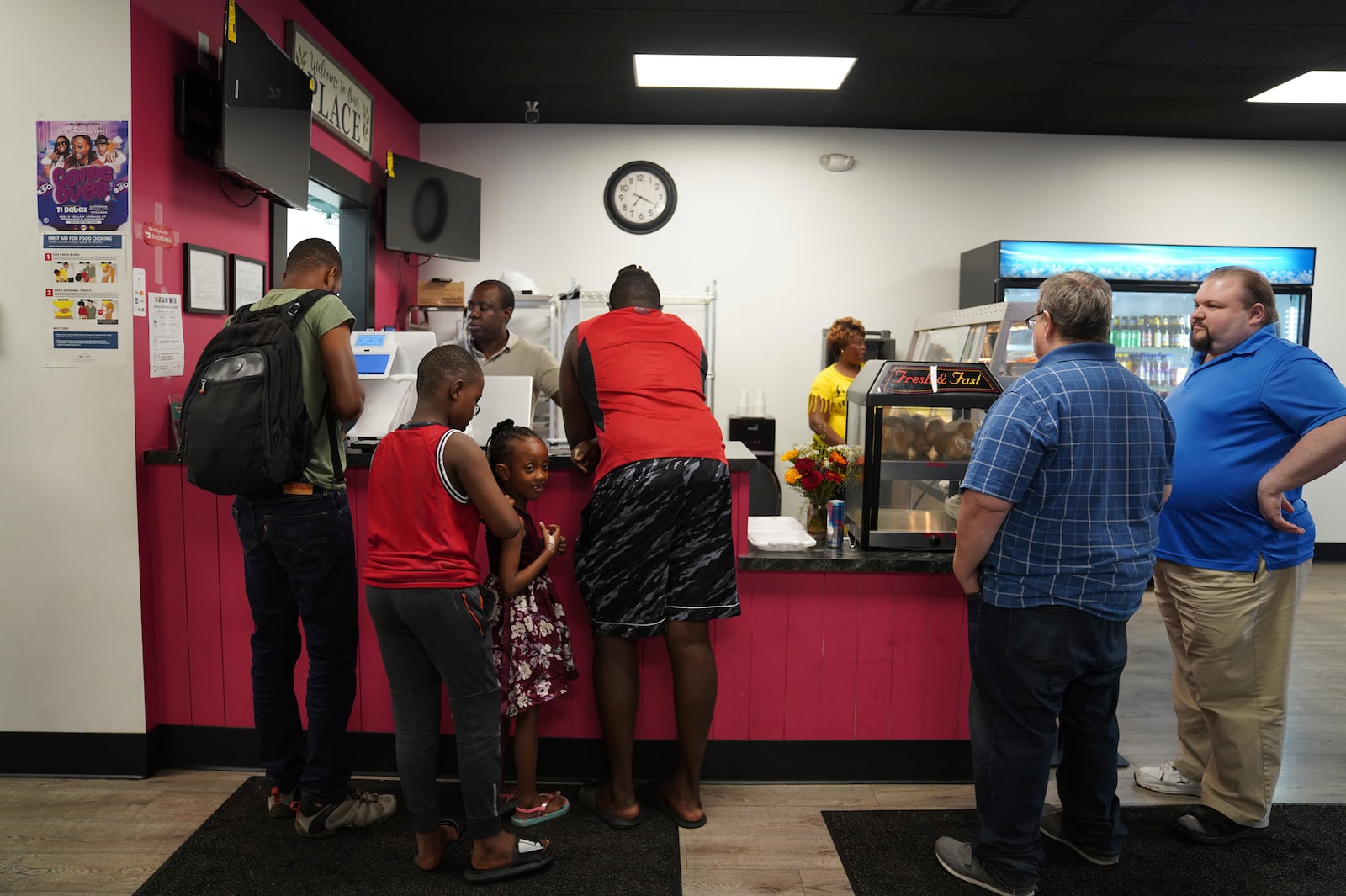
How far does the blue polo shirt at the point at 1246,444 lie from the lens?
2.43m

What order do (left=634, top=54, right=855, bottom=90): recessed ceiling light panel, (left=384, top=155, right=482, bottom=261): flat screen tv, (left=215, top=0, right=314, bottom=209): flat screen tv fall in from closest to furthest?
(left=215, top=0, right=314, bottom=209): flat screen tv → (left=634, top=54, right=855, bottom=90): recessed ceiling light panel → (left=384, top=155, right=482, bottom=261): flat screen tv

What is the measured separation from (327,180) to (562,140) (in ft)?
6.89

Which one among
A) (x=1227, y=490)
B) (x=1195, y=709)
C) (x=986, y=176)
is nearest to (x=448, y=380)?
(x=1227, y=490)

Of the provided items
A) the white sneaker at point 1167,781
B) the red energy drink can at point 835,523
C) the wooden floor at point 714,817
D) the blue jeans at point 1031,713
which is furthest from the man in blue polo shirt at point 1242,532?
the red energy drink can at point 835,523

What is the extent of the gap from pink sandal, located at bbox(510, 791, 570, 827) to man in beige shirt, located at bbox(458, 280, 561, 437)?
1736mm

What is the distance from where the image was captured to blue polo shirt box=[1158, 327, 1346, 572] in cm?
243

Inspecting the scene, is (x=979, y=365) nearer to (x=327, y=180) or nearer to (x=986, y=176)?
(x=327, y=180)

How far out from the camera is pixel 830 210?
621 centimetres

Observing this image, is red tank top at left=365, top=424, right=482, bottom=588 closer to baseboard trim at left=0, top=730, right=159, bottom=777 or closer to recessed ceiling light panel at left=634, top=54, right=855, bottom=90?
baseboard trim at left=0, top=730, right=159, bottom=777

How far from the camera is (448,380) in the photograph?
7.14 ft

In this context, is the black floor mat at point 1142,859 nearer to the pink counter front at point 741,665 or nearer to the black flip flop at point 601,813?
the pink counter front at point 741,665

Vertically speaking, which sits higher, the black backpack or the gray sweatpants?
the black backpack

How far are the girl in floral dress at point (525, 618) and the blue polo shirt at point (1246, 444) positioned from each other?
183 centimetres

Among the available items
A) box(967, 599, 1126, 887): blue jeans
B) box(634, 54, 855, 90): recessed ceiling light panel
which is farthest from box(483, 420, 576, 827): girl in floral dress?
box(634, 54, 855, 90): recessed ceiling light panel
